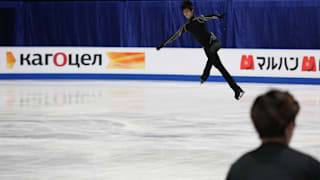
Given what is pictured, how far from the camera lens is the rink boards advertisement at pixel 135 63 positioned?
17.0 metres

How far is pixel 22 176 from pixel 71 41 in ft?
43.3

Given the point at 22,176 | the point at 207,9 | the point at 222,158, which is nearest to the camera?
the point at 22,176

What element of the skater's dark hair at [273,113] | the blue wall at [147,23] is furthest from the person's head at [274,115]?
the blue wall at [147,23]

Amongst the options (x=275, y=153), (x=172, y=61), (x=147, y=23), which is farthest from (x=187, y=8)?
(x=275, y=153)

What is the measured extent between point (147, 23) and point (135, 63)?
117 centimetres

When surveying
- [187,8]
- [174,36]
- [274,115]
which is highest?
[274,115]

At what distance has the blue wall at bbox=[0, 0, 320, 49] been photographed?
17.4 m

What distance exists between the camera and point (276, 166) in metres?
2.24

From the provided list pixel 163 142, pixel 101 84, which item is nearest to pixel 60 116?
pixel 163 142

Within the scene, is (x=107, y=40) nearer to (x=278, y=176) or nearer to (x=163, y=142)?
(x=163, y=142)

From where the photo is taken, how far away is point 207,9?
18.0 meters

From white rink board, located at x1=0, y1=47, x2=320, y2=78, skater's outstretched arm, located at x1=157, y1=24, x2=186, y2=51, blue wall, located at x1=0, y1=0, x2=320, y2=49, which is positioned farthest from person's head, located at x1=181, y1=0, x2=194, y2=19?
blue wall, located at x1=0, y1=0, x2=320, y2=49

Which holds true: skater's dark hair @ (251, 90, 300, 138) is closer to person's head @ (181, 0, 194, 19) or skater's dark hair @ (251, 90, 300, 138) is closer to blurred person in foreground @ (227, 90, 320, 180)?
blurred person in foreground @ (227, 90, 320, 180)

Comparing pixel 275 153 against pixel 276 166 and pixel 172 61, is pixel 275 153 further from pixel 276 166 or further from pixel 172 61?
pixel 172 61
